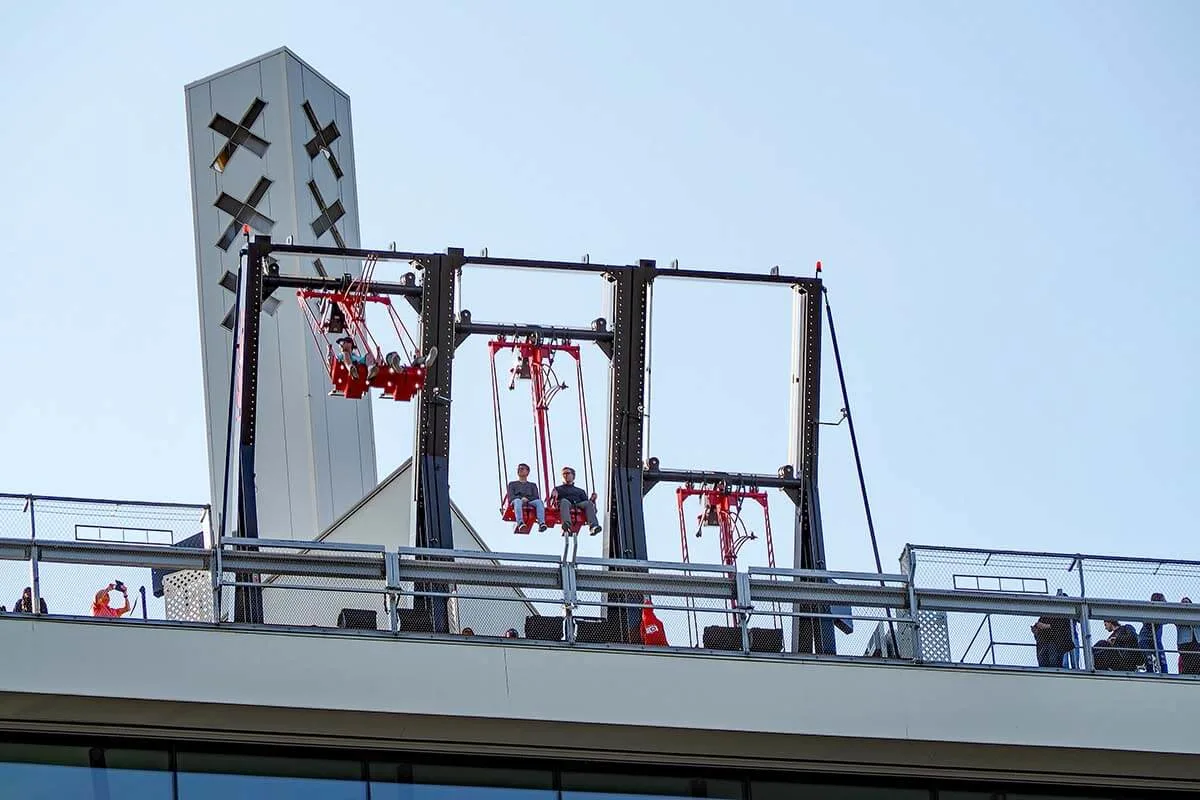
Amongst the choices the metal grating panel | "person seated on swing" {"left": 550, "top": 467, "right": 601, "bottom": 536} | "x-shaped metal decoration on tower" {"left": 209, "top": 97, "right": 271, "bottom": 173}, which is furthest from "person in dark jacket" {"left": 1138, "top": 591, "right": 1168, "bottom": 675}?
"x-shaped metal decoration on tower" {"left": 209, "top": 97, "right": 271, "bottom": 173}

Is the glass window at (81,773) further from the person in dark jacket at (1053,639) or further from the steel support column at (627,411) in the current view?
the steel support column at (627,411)

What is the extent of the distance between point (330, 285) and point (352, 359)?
1312 millimetres

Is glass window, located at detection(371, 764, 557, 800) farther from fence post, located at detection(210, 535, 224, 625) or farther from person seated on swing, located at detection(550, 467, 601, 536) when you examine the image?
person seated on swing, located at detection(550, 467, 601, 536)

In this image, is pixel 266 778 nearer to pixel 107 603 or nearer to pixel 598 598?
pixel 107 603

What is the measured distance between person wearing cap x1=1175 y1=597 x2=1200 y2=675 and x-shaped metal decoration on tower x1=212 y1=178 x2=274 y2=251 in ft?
55.5

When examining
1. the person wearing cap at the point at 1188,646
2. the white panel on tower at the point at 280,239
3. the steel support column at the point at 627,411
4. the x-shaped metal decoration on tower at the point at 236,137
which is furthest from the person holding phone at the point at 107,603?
the x-shaped metal decoration on tower at the point at 236,137

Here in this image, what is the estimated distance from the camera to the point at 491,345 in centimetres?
2558

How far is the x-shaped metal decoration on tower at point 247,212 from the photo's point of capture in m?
31.7

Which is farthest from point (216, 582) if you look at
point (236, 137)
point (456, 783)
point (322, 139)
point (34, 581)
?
point (322, 139)

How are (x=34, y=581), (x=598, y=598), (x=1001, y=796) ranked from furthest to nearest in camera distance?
(x=598, y=598)
(x=1001, y=796)
(x=34, y=581)

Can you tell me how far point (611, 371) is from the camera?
2531 cm

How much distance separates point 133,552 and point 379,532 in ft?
35.7

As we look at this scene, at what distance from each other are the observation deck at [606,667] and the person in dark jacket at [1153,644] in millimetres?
51

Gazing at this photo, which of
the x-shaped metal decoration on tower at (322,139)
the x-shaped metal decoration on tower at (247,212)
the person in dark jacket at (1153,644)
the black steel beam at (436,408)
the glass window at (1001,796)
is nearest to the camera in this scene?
the glass window at (1001,796)
